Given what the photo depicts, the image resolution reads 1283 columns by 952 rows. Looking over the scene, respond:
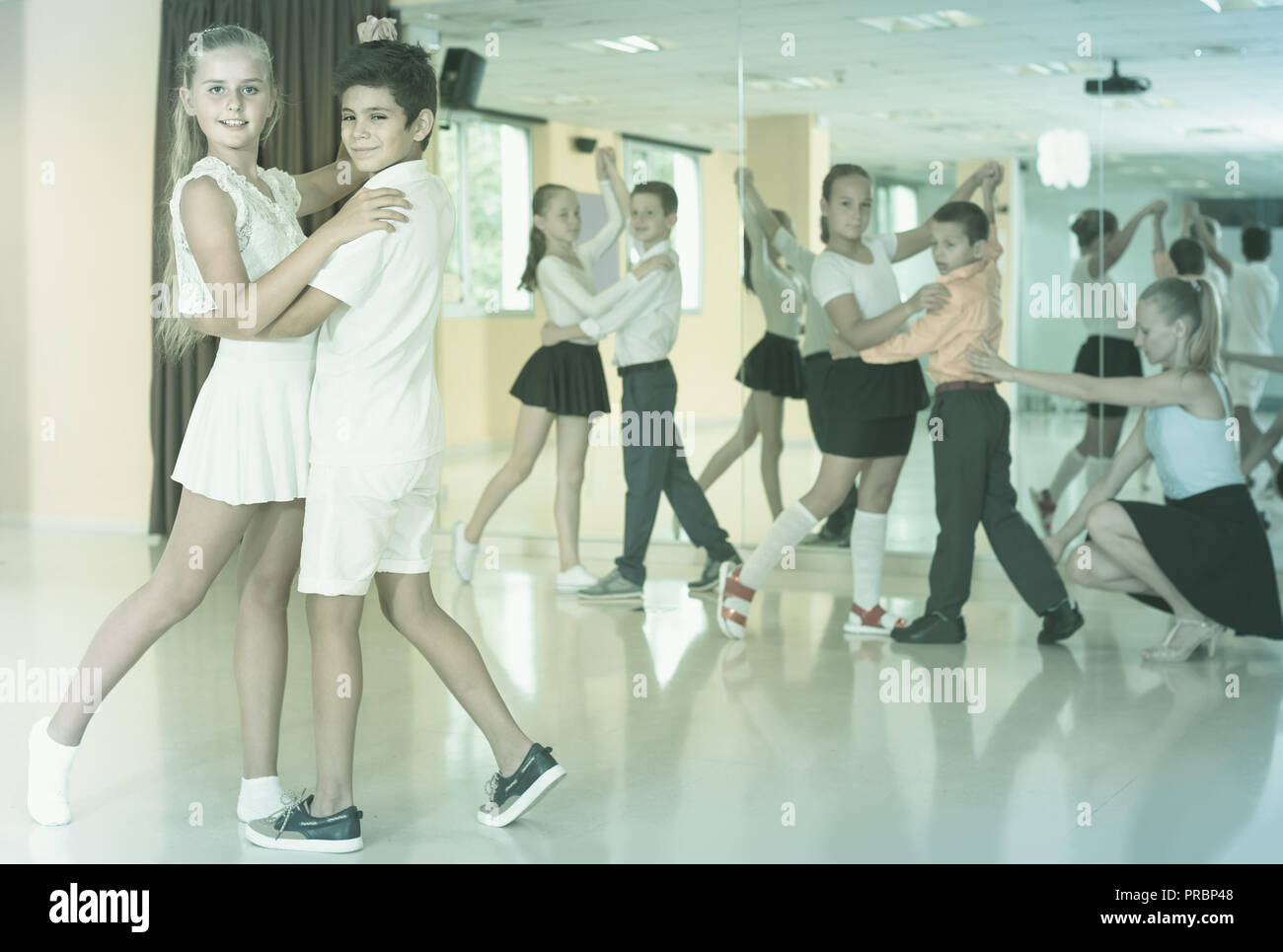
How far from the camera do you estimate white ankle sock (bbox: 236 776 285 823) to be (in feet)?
8.66

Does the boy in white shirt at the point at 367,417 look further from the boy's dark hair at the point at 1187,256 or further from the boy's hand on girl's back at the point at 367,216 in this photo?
the boy's dark hair at the point at 1187,256

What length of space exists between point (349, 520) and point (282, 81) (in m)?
4.19

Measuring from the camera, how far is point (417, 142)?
2531 mm

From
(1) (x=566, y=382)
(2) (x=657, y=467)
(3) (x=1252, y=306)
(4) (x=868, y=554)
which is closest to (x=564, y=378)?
(1) (x=566, y=382)

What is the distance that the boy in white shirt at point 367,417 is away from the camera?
238 centimetres

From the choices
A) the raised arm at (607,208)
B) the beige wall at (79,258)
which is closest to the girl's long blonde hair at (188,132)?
the raised arm at (607,208)

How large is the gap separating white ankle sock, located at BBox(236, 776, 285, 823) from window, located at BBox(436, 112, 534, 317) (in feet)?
11.3

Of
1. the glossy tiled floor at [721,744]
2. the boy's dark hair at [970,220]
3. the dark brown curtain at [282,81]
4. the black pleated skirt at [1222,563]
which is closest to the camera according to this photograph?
the glossy tiled floor at [721,744]

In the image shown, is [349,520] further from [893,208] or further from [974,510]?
[893,208]

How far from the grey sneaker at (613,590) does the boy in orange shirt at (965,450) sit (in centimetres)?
104

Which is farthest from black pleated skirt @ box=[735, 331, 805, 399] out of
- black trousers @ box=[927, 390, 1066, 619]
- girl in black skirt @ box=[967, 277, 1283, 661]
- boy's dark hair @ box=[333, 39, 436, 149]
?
boy's dark hair @ box=[333, 39, 436, 149]
